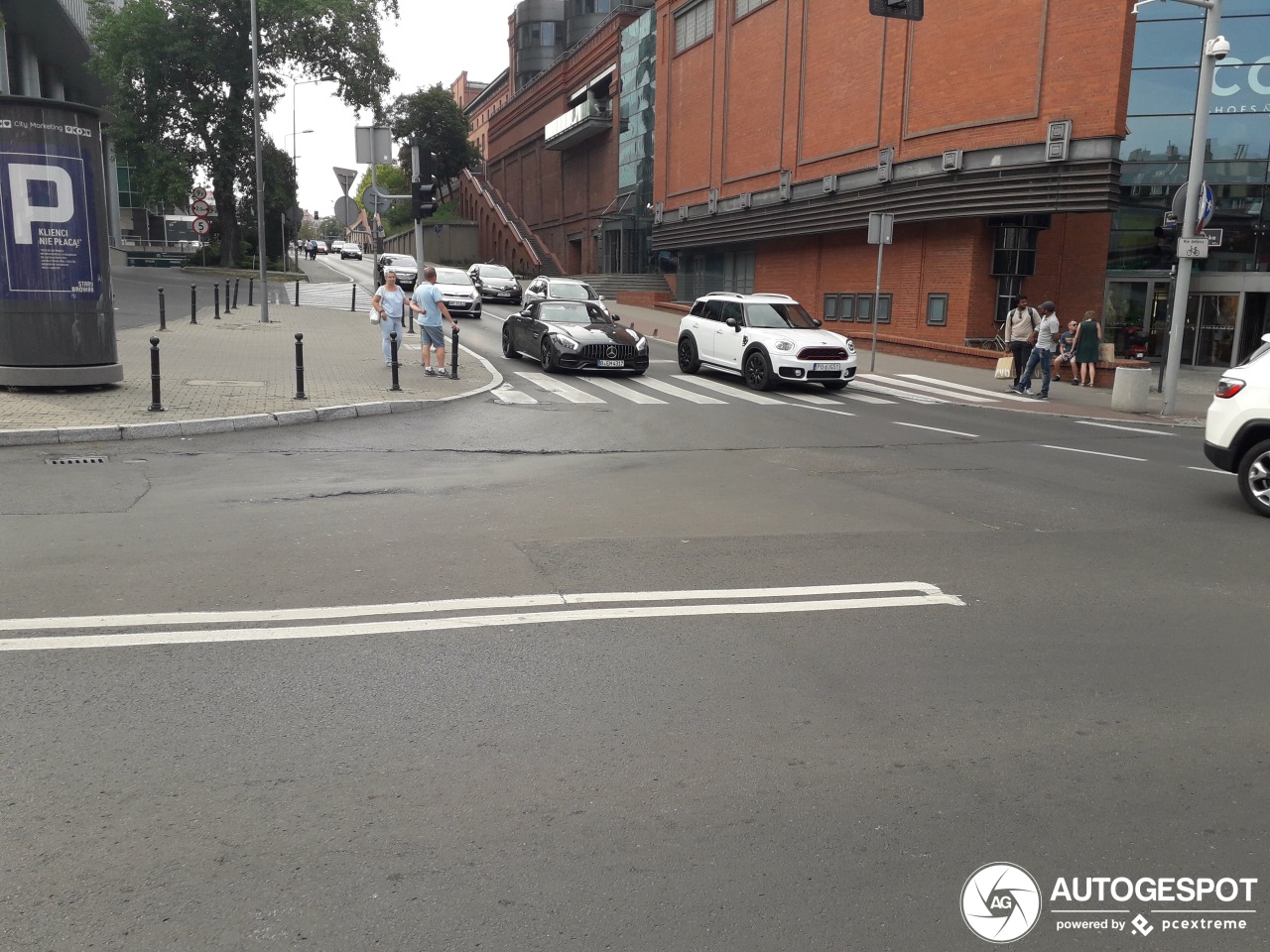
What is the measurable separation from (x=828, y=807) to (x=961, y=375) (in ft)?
67.4

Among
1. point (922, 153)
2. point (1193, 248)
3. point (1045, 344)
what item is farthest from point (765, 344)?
point (922, 153)

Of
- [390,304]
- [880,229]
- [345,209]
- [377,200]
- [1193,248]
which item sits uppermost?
[377,200]

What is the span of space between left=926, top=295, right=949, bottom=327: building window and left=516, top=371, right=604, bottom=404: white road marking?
11596mm

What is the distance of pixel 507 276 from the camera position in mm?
38562

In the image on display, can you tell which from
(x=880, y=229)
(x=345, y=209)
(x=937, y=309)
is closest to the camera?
(x=880, y=229)

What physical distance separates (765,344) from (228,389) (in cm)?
921

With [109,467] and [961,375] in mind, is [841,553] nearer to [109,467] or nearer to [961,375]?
[109,467]

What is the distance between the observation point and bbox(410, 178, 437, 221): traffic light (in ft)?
57.0

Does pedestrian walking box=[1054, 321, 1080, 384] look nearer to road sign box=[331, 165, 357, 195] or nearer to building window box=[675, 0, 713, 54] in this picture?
road sign box=[331, 165, 357, 195]

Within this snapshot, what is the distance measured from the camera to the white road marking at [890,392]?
18.8 m

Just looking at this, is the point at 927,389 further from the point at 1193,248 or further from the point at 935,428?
the point at 935,428

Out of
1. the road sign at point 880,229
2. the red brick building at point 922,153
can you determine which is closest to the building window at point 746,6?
the red brick building at point 922,153

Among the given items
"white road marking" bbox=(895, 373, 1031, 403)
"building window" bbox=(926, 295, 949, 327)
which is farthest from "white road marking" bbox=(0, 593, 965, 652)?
"building window" bbox=(926, 295, 949, 327)

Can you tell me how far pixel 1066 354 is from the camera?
72.4 feet
